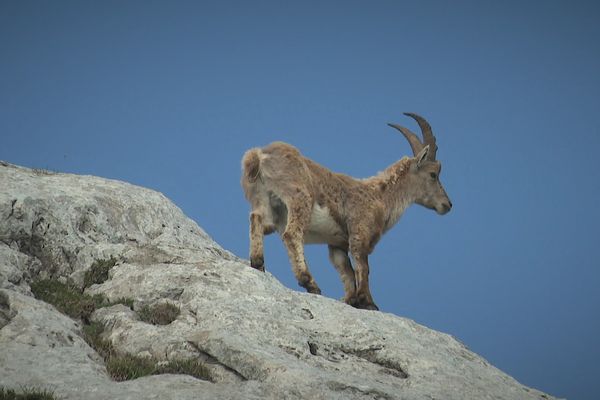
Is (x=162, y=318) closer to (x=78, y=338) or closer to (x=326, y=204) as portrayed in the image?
(x=78, y=338)

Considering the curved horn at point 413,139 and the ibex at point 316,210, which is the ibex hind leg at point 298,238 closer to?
the ibex at point 316,210

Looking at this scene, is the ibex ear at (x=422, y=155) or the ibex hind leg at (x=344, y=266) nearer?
the ibex hind leg at (x=344, y=266)

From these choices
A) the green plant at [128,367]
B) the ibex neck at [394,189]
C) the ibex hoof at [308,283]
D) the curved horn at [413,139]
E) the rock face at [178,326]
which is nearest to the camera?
the rock face at [178,326]

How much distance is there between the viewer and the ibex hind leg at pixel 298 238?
41.2ft

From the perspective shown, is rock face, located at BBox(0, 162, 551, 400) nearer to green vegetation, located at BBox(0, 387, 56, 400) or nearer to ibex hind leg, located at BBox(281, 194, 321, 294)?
green vegetation, located at BBox(0, 387, 56, 400)

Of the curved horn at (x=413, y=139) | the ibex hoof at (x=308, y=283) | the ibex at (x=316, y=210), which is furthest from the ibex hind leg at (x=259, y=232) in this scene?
the curved horn at (x=413, y=139)

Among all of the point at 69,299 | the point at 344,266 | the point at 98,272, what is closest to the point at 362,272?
the point at 344,266

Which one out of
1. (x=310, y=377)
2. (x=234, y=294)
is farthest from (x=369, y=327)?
(x=310, y=377)

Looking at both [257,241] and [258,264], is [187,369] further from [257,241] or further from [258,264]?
[257,241]

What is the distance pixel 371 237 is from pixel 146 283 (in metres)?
5.40

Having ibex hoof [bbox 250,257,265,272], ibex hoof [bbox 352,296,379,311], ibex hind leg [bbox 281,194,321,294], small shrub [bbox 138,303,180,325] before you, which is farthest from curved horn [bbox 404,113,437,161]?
small shrub [bbox 138,303,180,325]

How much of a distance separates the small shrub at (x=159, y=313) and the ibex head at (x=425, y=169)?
8.33 metres

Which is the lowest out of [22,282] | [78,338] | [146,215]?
[78,338]

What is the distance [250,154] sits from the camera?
13391 millimetres
